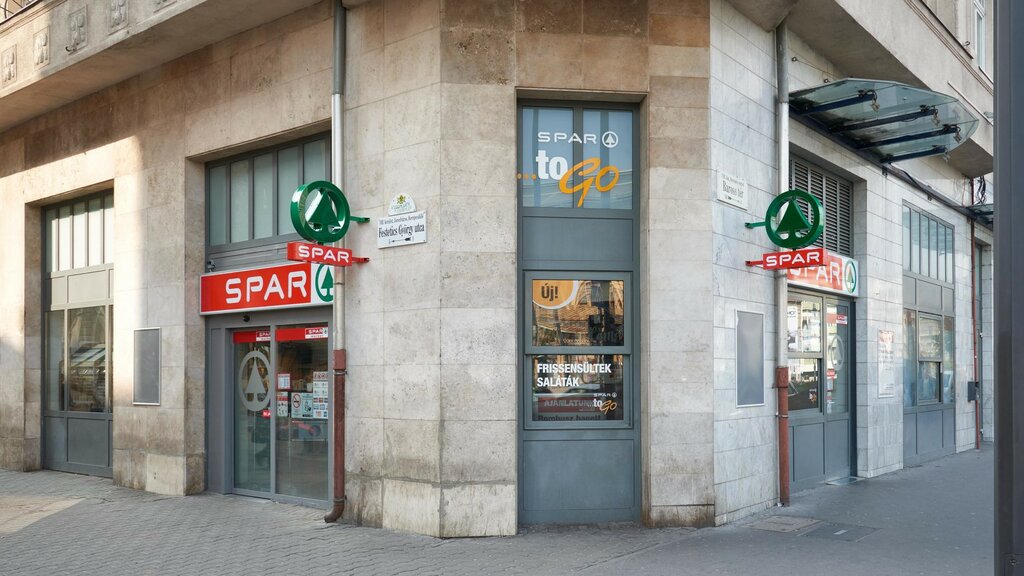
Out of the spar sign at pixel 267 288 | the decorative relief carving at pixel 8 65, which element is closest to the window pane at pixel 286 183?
the spar sign at pixel 267 288

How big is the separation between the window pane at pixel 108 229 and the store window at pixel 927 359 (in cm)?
1282

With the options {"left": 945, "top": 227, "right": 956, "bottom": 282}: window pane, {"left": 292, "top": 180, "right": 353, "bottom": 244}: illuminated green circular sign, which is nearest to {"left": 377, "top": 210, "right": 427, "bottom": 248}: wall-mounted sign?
{"left": 292, "top": 180, "right": 353, "bottom": 244}: illuminated green circular sign

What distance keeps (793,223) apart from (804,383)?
116 inches

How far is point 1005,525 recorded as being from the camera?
3094 mm

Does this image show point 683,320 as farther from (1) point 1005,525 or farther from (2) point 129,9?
(2) point 129,9

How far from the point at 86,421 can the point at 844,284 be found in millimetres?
11535

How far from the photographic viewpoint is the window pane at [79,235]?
14188 mm

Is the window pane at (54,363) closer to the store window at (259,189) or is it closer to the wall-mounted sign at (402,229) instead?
the store window at (259,189)

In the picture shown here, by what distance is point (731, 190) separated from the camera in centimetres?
981

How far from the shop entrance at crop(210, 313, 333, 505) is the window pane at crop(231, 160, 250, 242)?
1192 mm

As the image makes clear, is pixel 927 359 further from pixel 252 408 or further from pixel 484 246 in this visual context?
pixel 252 408

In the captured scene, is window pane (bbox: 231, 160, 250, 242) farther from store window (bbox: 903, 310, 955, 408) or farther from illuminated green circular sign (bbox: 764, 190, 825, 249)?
store window (bbox: 903, 310, 955, 408)

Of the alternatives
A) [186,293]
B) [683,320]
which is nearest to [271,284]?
[186,293]

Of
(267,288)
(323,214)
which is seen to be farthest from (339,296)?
(267,288)
